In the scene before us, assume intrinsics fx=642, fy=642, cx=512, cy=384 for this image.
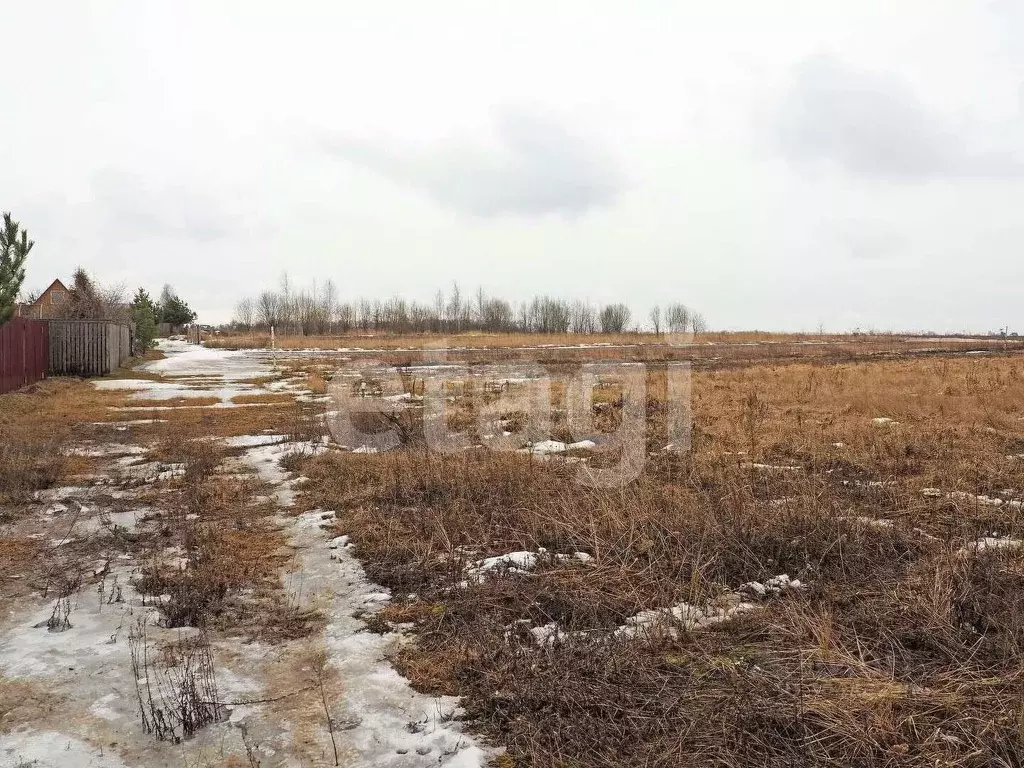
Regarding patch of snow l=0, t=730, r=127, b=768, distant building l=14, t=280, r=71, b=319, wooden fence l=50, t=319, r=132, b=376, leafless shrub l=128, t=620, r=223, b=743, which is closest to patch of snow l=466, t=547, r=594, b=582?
leafless shrub l=128, t=620, r=223, b=743

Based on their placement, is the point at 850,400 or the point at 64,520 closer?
the point at 64,520

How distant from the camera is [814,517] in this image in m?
5.06

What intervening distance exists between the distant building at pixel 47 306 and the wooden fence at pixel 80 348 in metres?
1.25

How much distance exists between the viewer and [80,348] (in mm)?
20328

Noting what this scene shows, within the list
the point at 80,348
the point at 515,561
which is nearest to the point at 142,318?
the point at 80,348

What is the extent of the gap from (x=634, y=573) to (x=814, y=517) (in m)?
1.72

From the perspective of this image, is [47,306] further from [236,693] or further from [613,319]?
[613,319]

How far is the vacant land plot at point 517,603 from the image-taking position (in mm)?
2676

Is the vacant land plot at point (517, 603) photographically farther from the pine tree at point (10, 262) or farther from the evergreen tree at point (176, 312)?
the evergreen tree at point (176, 312)

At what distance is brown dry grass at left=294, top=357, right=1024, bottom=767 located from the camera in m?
2.62

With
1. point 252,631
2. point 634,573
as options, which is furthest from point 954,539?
point 252,631

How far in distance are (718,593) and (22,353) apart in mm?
18731

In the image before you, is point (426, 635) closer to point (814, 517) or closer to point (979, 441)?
point (814, 517)

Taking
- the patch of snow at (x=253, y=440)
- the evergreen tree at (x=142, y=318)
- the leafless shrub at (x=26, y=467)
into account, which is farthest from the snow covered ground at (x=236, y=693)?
the evergreen tree at (x=142, y=318)
